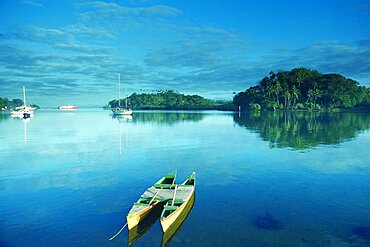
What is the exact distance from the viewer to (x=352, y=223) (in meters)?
13.0

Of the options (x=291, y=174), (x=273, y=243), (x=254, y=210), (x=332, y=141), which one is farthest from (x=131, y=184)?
(x=332, y=141)

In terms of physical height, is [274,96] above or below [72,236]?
above

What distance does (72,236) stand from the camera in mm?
12117

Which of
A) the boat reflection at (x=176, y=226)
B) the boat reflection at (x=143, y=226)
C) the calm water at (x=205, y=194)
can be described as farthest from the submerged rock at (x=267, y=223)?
the boat reflection at (x=143, y=226)

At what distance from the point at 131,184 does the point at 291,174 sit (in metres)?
12.6

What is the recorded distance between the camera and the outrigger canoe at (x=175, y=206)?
1173 cm

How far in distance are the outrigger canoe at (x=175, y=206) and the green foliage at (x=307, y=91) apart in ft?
452

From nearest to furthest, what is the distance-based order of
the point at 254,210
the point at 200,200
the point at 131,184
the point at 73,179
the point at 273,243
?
the point at 273,243, the point at 254,210, the point at 200,200, the point at 131,184, the point at 73,179

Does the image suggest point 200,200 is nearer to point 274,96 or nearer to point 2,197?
point 2,197

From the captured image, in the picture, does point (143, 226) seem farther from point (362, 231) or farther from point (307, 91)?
point (307, 91)

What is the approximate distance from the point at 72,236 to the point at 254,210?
30.2ft

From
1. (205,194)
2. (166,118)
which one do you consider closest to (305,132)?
(205,194)

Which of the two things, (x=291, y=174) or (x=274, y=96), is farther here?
Answer: (x=274, y=96)

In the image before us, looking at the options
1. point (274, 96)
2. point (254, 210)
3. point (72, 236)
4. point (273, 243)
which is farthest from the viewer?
point (274, 96)
